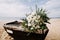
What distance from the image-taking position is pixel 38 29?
88.0 inches

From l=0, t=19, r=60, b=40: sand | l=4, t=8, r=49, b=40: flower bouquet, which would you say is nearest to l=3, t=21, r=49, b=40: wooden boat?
l=4, t=8, r=49, b=40: flower bouquet

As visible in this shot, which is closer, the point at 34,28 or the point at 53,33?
the point at 34,28

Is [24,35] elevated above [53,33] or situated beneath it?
elevated above

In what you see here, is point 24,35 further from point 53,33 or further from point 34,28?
point 53,33

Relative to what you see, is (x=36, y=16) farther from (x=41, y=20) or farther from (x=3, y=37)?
(x=3, y=37)

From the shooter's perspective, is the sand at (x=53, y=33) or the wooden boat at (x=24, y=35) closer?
the wooden boat at (x=24, y=35)

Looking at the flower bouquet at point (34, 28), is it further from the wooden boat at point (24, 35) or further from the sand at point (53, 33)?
the sand at point (53, 33)

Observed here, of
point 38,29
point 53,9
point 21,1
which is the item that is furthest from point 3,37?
point 53,9

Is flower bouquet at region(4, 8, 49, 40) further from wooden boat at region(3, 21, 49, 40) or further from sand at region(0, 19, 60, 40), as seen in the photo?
sand at region(0, 19, 60, 40)

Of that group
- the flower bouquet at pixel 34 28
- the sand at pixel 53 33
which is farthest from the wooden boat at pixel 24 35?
the sand at pixel 53 33

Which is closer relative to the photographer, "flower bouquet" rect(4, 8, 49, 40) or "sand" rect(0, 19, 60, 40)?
"flower bouquet" rect(4, 8, 49, 40)

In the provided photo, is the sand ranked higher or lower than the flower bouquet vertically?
lower

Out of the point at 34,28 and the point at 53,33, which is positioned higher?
the point at 34,28

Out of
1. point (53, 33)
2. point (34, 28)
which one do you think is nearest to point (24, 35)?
point (34, 28)
